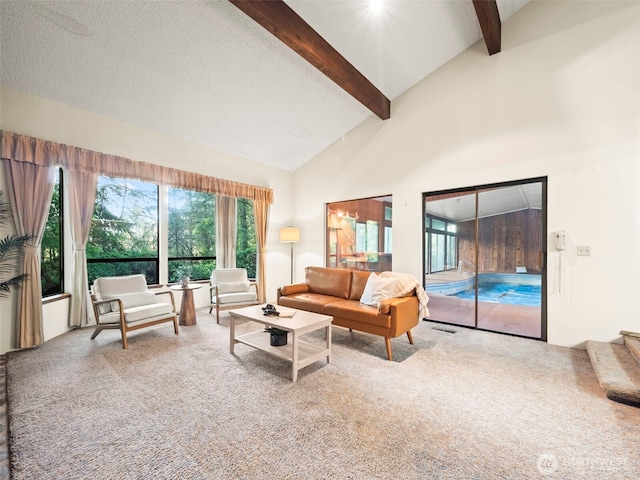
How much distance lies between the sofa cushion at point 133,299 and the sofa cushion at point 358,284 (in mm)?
2789

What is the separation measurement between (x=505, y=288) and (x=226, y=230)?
4.83m

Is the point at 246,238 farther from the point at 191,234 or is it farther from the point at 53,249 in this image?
the point at 53,249

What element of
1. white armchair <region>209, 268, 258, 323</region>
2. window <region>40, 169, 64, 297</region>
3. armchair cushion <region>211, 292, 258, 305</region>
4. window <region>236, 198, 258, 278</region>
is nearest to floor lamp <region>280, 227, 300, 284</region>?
window <region>236, 198, 258, 278</region>

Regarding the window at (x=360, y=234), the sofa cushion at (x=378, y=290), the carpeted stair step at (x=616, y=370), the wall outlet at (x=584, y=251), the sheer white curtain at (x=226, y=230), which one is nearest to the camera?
the carpeted stair step at (x=616, y=370)

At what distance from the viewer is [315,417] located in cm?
195

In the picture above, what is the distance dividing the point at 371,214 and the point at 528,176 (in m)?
2.40

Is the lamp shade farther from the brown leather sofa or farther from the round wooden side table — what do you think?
the round wooden side table

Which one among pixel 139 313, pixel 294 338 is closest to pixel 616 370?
pixel 294 338

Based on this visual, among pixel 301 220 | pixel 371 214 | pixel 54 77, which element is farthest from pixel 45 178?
pixel 371 214

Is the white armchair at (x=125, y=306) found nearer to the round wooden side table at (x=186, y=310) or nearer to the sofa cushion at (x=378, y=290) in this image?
the round wooden side table at (x=186, y=310)

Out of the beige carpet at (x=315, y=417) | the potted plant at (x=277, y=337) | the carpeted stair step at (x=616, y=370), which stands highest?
the potted plant at (x=277, y=337)

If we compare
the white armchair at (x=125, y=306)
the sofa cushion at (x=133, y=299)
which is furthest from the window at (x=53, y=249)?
the sofa cushion at (x=133, y=299)

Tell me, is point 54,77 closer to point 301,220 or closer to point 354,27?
point 354,27

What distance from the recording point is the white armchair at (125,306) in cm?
326
